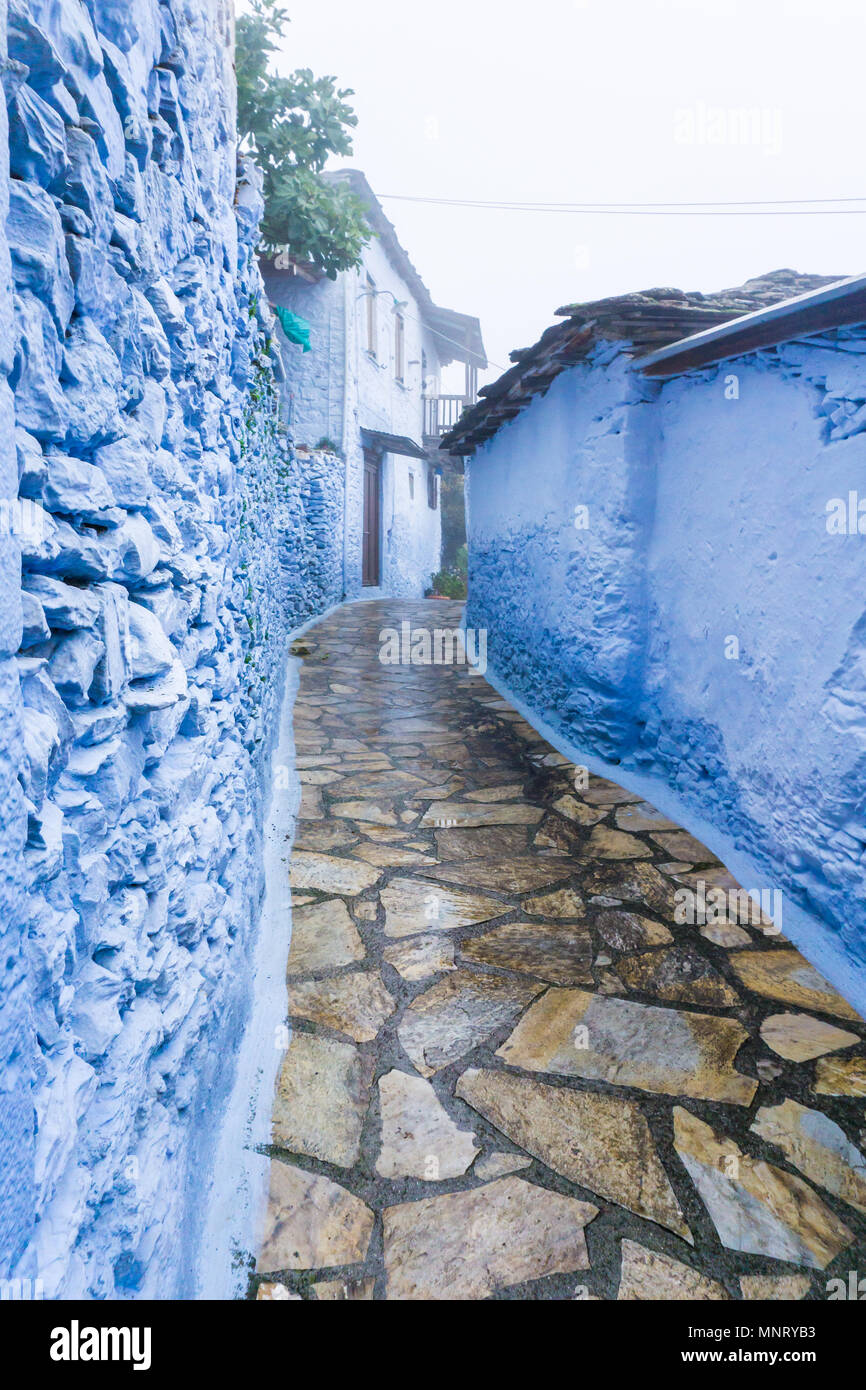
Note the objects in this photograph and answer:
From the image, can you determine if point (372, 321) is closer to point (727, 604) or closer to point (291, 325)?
point (291, 325)

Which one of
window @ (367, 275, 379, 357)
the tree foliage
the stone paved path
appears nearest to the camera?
the stone paved path

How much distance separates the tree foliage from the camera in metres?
8.92

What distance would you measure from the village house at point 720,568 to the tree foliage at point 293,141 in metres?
5.70

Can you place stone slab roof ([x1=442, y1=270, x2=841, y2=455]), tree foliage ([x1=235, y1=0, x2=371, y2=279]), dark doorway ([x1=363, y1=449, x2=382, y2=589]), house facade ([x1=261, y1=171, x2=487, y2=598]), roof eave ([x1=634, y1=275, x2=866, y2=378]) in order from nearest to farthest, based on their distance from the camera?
roof eave ([x1=634, y1=275, x2=866, y2=378]) < stone slab roof ([x1=442, y1=270, x2=841, y2=455]) < tree foliage ([x1=235, y1=0, x2=371, y2=279]) < house facade ([x1=261, y1=171, x2=487, y2=598]) < dark doorway ([x1=363, y1=449, x2=382, y2=589])

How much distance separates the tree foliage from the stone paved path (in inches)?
363

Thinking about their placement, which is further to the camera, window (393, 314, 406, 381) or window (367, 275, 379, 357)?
window (393, 314, 406, 381)

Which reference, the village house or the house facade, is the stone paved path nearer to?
the village house

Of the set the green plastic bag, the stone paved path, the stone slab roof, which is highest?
the green plastic bag

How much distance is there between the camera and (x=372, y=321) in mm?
13969

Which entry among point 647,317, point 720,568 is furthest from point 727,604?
point 647,317

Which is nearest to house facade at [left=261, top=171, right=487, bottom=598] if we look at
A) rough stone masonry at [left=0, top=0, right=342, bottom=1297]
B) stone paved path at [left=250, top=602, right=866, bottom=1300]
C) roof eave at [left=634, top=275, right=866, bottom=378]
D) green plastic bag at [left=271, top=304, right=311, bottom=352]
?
green plastic bag at [left=271, top=304, right=311, bottom=352]

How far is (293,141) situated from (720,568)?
9164mm

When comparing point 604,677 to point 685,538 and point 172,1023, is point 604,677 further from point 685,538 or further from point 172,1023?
point 172,1023

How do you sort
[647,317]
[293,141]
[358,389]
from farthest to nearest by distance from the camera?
[358,389], [293,141], [647,317]
